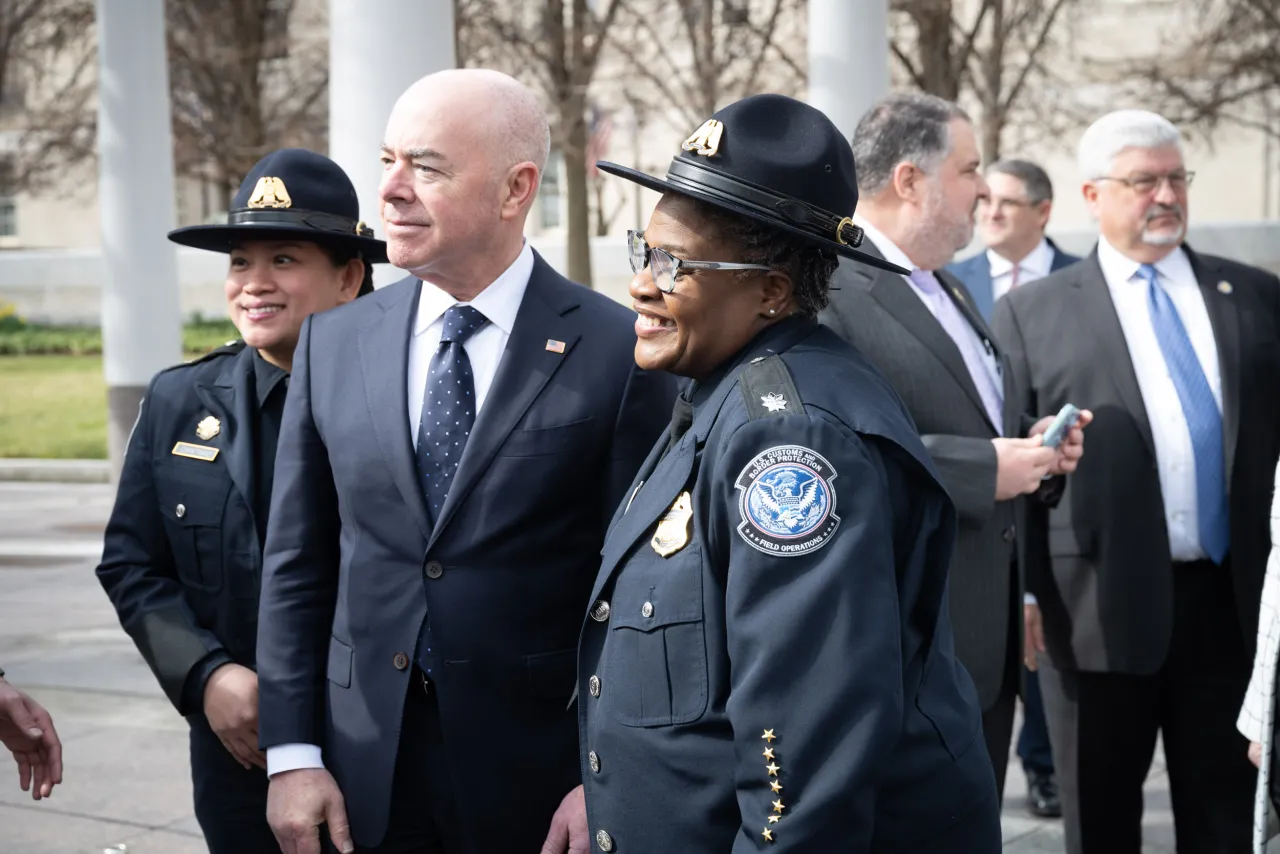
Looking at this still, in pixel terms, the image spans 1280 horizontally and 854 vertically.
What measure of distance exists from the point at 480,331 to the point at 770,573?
3.81 ft

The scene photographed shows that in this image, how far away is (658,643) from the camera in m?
2.33

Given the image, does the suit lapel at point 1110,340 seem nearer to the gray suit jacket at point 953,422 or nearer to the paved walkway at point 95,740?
the gray suit jacket at point 953,422

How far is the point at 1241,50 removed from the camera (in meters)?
22.1

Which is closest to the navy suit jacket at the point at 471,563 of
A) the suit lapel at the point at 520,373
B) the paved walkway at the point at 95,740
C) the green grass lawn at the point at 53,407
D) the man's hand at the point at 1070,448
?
the suit lapel at the point at 520,373

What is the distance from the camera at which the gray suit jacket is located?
12.7ft

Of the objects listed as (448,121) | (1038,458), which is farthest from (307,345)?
(1038,458)

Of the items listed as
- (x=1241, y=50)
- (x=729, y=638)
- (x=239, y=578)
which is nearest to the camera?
(x=729, y=638)

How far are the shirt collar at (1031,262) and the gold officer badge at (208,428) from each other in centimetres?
476

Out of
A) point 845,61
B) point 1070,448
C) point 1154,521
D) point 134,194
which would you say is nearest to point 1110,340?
point 1154,521

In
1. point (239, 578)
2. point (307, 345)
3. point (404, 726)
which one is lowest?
point (404, 726)

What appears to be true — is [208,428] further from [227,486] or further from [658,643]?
[658,643]

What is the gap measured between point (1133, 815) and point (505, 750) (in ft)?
8.16

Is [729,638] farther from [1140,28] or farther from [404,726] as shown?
[1140,28]

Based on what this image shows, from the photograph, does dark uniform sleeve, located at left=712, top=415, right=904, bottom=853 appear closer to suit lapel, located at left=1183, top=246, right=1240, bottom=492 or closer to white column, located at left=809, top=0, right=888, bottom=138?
suit lapel, located at left=1183, top=246, right=1240, bottom=492
